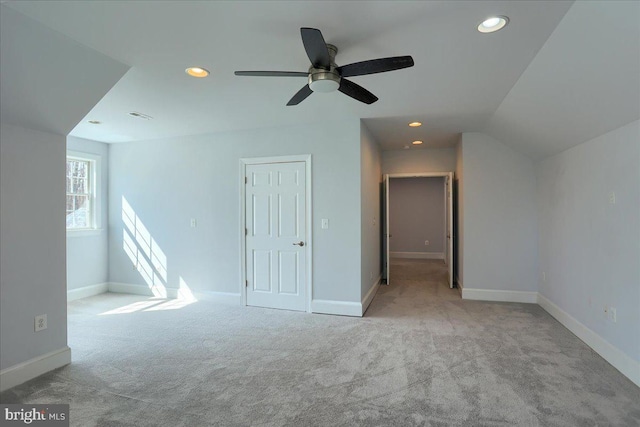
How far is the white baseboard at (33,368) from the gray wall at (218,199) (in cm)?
214

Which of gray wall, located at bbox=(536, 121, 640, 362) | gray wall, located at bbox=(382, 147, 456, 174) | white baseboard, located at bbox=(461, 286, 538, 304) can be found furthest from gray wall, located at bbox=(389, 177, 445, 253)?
Answer: gray wall, located at bbox=(536, 121, 640, 362)

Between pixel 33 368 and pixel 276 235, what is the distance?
8.93ft

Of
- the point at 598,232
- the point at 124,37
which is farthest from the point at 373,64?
the point at 598,232

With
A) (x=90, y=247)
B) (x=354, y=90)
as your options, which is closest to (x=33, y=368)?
(x=90, y=247)

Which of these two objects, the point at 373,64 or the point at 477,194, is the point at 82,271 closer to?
the point at 373,64

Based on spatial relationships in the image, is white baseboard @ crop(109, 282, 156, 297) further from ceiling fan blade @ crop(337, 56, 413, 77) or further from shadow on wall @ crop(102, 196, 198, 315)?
ceiling fan blade @ crop(337, 56, 413, 77)

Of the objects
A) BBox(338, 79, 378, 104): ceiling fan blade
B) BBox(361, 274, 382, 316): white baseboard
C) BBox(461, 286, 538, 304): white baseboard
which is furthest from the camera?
BBox(461, 286, 538, 304): white baseboard

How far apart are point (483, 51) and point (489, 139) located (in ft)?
8.95

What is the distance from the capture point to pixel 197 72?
8.91 feet

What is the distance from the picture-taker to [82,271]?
5137 millimetres

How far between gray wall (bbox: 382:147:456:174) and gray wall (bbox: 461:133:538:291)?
1071 millimetres

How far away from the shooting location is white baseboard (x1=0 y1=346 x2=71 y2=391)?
2426 millimetres

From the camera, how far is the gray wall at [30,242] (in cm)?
248

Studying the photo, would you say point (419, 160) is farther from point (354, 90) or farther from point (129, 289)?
point (129, 289)
